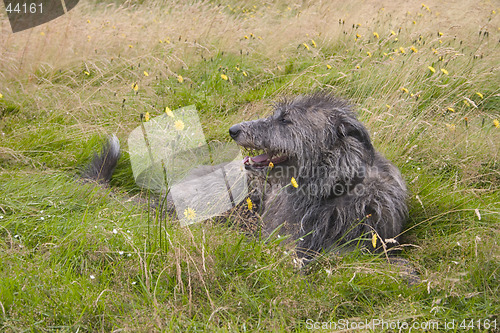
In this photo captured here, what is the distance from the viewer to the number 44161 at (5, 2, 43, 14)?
258 inches

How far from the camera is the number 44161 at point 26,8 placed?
21.5ft

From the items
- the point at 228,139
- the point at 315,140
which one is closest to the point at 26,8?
the point at 228,139

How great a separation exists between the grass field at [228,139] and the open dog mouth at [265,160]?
0.50m

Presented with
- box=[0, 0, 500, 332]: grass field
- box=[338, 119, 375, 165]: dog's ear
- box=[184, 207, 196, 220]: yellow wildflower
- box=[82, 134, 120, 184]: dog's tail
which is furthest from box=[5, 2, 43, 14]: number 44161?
box=[338, 119, 375, 165]: dog's ear

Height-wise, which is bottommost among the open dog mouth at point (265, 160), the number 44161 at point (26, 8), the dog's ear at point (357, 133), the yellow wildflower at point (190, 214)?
the yellow wildflower at point (190, 214)

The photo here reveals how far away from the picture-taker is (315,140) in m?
3.04

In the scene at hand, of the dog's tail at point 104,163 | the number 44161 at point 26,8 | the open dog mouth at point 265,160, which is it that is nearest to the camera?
the open dog mouth at point 265,160

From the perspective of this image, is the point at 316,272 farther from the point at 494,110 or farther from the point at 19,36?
the point at 19,36

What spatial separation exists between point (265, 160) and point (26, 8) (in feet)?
20.4

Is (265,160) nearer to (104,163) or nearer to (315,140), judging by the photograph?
(315,140)

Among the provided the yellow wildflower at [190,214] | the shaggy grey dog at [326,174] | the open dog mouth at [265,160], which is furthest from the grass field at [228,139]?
the open dog mouth at [265,160]

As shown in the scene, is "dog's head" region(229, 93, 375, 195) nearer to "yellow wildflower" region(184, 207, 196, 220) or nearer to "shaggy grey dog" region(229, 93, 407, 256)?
"shaggy grey dog" region(229, 93, 407, 256)

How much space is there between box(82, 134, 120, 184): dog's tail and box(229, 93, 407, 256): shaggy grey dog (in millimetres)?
1471

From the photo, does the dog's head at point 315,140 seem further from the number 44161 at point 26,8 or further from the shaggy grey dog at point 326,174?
the number 44161 at point 26,8
